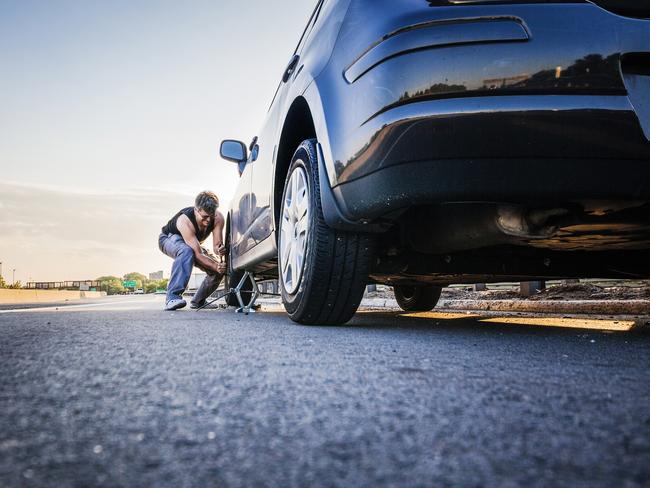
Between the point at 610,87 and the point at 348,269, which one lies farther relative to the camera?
the point at 348,269

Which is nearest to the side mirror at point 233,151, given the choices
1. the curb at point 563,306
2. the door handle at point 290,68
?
the door handle at point 290,68

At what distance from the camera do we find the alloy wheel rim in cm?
263

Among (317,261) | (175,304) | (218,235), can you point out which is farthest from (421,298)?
(317,261)

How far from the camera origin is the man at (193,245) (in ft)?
15.9

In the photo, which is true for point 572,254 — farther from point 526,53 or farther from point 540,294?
point 540,294

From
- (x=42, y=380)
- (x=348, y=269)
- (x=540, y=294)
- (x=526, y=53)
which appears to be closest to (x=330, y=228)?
(x=348, y=269)

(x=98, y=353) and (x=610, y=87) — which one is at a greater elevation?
(x=610, y=87)

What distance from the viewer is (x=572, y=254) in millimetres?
2922

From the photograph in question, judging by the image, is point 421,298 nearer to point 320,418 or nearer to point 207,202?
point 207,202

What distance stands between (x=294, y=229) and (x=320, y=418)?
1994 millimetres

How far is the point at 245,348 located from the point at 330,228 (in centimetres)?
82

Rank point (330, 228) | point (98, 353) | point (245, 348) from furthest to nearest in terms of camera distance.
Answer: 1. point (330, 228)
2. point (245, 348)
3. point (98, 353)

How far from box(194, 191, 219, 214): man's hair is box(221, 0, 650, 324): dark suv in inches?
117

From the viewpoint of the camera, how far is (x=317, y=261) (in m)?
2.38
